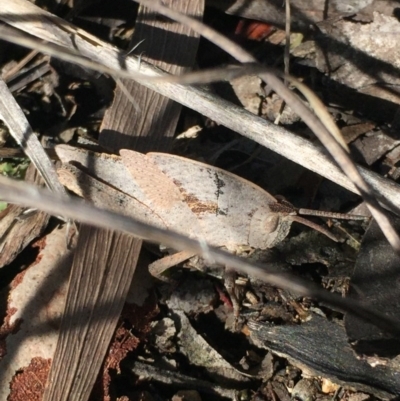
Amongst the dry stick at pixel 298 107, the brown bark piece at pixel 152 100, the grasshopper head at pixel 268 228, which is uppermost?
the dry stick at pixel 298 107

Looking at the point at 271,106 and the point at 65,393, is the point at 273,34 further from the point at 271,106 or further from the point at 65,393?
the point at 65,393

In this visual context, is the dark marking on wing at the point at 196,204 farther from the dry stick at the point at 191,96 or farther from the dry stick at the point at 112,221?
the dry stick at the point at 112,221

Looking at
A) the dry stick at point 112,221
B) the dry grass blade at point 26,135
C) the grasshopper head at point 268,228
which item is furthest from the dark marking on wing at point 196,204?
the dry stick at point 112,221

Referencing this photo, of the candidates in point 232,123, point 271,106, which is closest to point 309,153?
point 232,123

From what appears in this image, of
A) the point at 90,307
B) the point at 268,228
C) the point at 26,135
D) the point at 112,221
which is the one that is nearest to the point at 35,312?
the point at 90,307

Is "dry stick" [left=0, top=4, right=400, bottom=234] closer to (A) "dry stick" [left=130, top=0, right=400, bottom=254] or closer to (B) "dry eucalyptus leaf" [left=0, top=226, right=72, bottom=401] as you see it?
(A) "dry stick" [left=130, top=0, right=400, bottom=254]

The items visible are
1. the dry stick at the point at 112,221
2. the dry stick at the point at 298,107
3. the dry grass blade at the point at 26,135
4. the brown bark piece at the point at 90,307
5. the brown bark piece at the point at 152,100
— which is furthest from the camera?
the brown bark piece at the point at 152,100
